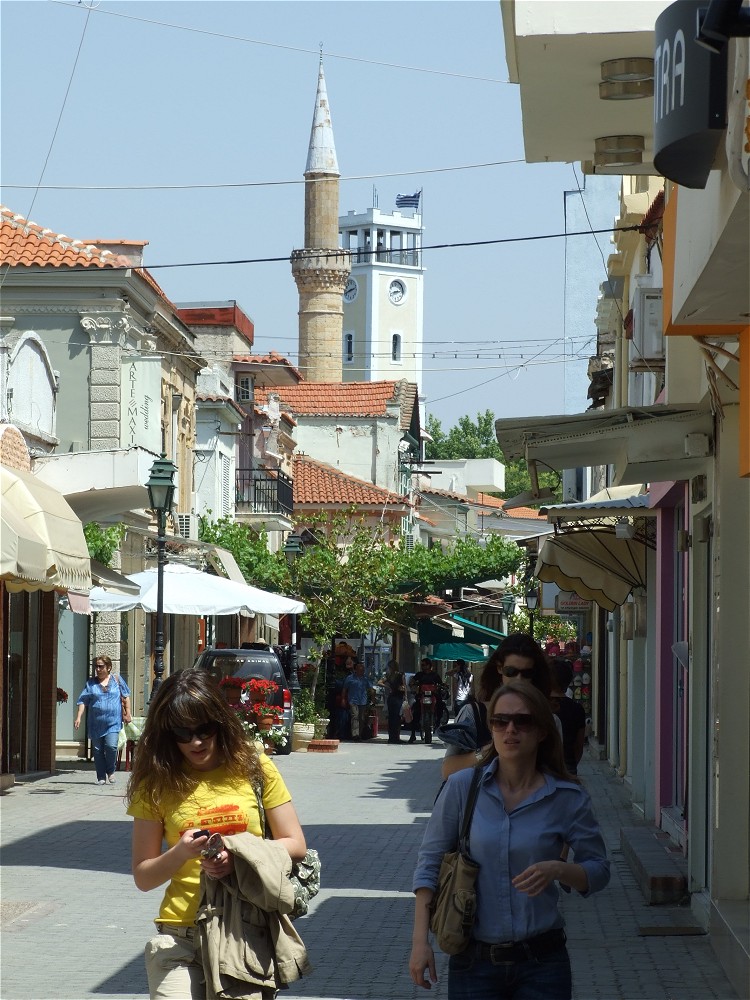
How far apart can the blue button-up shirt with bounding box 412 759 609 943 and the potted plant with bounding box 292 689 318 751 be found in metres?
25.2

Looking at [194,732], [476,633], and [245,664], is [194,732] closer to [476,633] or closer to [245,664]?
[245,664]

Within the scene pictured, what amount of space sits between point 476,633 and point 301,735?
51.1 feet

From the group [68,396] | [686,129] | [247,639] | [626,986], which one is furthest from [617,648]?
[247,639]

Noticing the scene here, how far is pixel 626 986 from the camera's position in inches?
340

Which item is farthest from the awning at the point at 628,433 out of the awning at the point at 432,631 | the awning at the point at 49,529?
the awning at the point at 432,631

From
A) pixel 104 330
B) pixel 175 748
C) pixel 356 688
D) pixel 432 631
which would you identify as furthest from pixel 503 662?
pixel 432 631

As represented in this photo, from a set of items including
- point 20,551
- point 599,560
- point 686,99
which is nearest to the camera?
point 686,99

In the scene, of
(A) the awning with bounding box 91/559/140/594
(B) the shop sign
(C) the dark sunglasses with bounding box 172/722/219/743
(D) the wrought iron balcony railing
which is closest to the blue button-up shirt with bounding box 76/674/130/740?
(A) the awning with bounding box 91/559/140/594

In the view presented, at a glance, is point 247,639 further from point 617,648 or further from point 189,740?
point 189,740

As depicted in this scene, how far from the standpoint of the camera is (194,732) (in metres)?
5.23

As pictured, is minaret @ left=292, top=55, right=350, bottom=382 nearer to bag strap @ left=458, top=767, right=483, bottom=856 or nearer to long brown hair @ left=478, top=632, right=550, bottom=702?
long brown hair @ left=478, top=632, right=550, bottom=702

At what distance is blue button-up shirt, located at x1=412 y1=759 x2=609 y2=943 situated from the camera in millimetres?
5062

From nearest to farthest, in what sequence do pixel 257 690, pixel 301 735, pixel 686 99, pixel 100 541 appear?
1. pixel 686 99
2. pixel 257 690
3. pixel 100 541
4. pixel 301 735

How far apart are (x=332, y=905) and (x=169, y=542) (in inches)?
925
